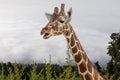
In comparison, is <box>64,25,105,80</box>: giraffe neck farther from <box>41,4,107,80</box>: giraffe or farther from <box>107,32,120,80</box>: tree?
<box>107,32,120,80</box>: tree

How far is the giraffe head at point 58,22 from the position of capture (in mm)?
10102

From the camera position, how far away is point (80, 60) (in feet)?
34.4

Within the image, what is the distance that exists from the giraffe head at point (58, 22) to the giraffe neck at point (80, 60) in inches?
5.4

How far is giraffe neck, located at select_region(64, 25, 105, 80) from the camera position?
1046cm

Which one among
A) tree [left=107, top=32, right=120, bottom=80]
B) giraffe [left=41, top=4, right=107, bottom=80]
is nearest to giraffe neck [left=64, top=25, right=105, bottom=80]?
giraffe [left=41, top=4, right=107, bottom=80]

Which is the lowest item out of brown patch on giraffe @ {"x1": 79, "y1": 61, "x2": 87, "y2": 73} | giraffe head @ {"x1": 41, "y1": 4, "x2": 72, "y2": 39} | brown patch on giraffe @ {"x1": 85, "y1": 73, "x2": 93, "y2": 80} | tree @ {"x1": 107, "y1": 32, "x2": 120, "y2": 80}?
brown patch on giraffe @ {"x1": 85, "y1": 73, "x2": 93, "y2": 80}

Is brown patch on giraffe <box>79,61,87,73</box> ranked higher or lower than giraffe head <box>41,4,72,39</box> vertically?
lower

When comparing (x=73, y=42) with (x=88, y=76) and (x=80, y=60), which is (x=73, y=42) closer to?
(x=80, y=60)

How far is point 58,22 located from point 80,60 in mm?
1029

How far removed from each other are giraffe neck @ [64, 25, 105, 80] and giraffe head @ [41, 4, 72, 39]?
138mm

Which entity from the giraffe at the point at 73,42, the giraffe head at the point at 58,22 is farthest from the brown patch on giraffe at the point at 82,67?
the giraffe head at the point at 58,22

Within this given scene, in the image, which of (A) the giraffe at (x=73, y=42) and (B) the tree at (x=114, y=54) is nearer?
(A) the giraffe at (x=73, y=42)

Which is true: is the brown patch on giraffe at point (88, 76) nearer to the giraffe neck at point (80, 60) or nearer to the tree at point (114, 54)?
the giraffe neck at point (80, 60)

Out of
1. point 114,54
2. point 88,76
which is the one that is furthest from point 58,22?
point 114,54
